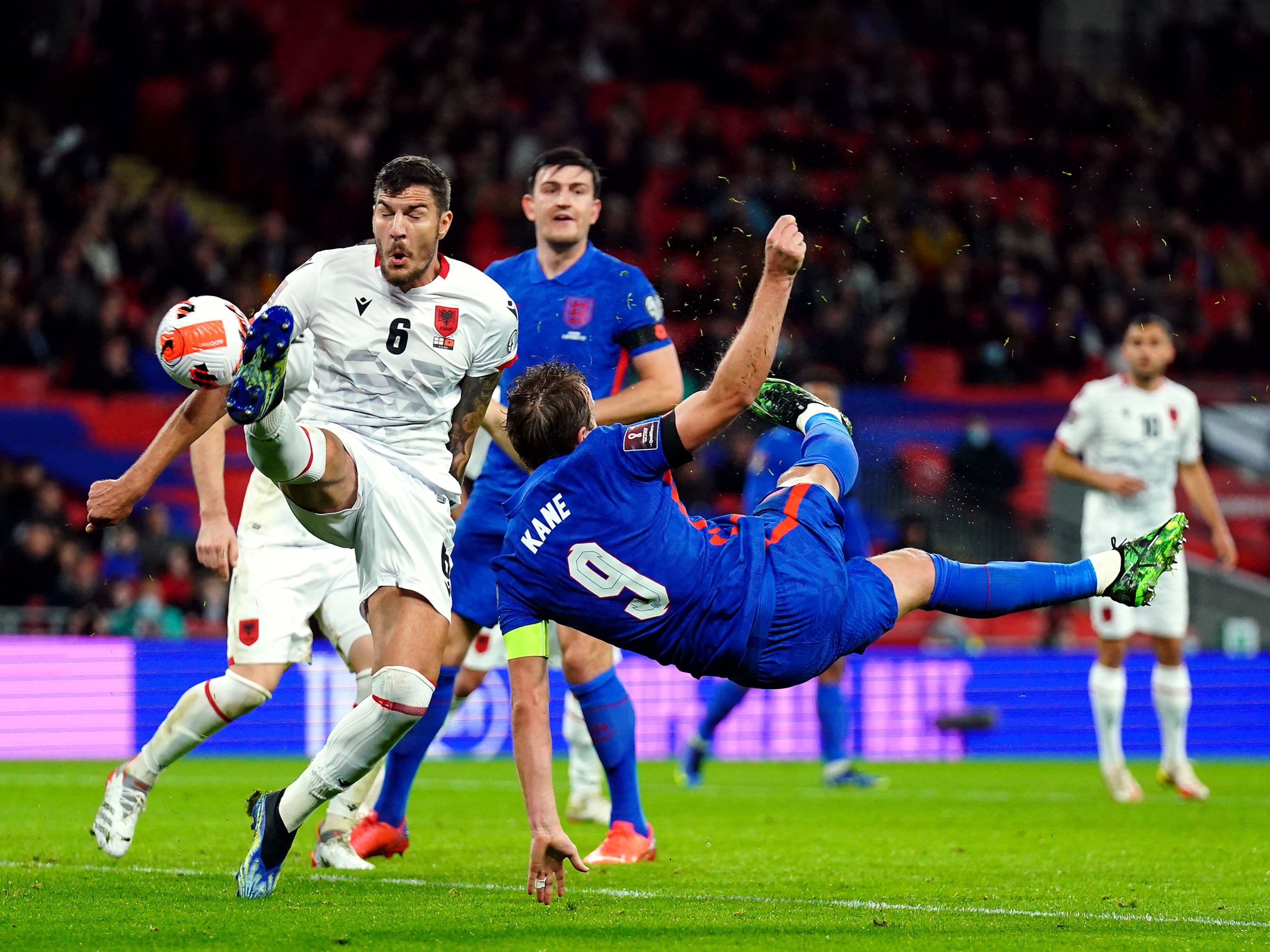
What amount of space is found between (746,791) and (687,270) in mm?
10972

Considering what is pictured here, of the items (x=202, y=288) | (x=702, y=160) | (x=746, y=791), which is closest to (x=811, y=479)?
(x=746, y=791)

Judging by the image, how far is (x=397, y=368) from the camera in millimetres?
6047

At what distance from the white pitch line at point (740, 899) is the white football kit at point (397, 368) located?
106 cm

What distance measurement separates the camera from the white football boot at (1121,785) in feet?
33.2

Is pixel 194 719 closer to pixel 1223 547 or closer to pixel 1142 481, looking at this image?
pixel 1142 481

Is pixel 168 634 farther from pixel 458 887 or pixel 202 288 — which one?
pixel 458 887

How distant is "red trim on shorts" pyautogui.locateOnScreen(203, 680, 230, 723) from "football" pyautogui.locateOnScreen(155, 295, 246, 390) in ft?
5.81

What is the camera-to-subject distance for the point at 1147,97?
2381 cm

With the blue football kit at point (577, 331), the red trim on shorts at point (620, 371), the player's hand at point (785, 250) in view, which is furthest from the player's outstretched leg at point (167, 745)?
the player's hand at point (785, 250)

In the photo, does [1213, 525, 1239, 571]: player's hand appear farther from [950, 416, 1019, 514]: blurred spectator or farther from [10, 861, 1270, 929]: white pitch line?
[950, 416, 1019, 514]: blurred spectator

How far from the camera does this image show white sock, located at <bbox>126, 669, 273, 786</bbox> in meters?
6.68

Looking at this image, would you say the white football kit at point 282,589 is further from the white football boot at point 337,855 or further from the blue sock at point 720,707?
the blue sock at point 720,707

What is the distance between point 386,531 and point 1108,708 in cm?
620

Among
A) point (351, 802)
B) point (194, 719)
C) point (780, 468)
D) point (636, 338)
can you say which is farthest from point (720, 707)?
point (194, 719)
